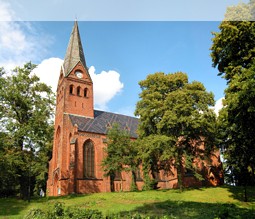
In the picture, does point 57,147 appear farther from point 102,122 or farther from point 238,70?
point 238,70

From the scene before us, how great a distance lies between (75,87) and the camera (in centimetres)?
4259

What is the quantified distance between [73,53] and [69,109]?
11.6 meters

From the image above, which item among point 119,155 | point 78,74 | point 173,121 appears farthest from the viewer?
point 78,74

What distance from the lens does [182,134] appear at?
90.5 ft

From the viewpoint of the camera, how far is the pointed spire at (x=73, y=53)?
44.1 m

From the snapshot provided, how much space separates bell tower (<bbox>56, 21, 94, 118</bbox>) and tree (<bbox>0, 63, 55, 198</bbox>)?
397 inches

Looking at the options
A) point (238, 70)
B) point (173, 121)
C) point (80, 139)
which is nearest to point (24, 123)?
point (80, 139)

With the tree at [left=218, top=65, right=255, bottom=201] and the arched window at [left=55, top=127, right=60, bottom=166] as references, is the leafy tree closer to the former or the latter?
the tree at [left=218, top=65, right=255, bottom=201]

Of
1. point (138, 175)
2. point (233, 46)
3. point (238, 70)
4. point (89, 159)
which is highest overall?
point (233, 46)

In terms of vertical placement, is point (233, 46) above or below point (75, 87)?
below

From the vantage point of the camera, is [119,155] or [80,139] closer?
[119,155]

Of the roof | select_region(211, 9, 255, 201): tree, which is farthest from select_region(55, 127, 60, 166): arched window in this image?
select_region(211, 9, 255, 201): tree

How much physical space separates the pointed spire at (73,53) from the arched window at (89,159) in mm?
13202

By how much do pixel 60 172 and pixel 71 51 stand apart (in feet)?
72.9
